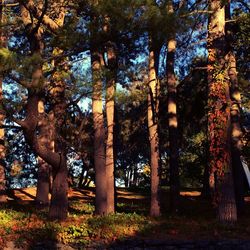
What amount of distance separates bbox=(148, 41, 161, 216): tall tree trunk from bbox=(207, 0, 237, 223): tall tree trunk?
266cm

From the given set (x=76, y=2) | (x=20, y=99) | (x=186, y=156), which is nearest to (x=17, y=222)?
(x=20, y=99)

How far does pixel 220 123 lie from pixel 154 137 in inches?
128

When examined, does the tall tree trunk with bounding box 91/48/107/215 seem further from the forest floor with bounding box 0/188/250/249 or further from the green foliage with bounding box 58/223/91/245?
the green foliage with bounding box 58/223/91/245

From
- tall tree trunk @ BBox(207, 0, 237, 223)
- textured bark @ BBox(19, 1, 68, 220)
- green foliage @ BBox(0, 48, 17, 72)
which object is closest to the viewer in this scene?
green foliage @ BBox(0, 48, 17, 72)

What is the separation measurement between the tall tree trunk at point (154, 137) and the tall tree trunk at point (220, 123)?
8.72 feet

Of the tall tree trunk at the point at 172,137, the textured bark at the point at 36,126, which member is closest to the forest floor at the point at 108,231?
the textured bark at the point at 36,126

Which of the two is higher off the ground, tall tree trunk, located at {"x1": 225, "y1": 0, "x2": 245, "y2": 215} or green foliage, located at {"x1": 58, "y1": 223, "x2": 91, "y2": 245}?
tall tree trunk, located at {"x1": 225, "y1": 0, "x2": 245, "y2": 215}

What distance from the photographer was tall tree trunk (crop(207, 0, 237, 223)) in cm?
1408

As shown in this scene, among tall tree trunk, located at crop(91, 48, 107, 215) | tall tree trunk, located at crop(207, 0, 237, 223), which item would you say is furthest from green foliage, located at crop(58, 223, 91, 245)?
tall tree trunk, located at crop(207, 0, 237, 223)

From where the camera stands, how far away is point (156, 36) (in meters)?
12.5

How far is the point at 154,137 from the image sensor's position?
1689 cm

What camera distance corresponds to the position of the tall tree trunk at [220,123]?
14078 millimetres

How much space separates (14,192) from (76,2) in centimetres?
1959

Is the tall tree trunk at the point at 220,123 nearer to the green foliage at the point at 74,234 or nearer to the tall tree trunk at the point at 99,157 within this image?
the tall tree trunk at the point at 99,157
